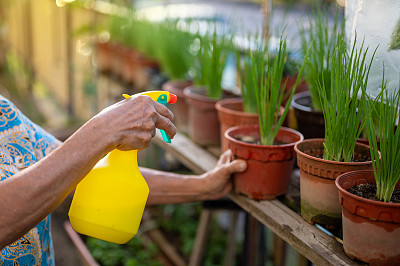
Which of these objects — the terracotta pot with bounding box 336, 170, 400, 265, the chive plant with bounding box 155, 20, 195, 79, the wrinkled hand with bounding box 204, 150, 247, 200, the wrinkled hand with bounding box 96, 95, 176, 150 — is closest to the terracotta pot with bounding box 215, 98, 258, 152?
the wrinkled hand with bounding box 204, 150, 247, 200

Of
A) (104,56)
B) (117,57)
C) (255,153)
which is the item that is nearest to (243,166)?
(255,153)

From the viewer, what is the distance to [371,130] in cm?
108

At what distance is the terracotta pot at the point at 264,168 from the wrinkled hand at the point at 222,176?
27mm

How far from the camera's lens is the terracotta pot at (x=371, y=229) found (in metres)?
0.99

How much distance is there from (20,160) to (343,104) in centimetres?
87

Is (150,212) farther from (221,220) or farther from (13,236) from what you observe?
(13,236)

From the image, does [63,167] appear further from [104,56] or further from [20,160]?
[104,56]

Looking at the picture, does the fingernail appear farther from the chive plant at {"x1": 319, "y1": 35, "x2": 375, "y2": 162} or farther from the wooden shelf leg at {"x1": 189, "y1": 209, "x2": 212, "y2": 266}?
the wooden shelf leg at {"x1": 189, "y1": 209, "x2": 212, "y2": 266}

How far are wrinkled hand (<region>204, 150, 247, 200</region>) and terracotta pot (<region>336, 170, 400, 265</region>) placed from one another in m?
0.42

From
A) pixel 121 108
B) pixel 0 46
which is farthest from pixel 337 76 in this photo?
pixel 0 46

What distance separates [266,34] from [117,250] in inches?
56.4

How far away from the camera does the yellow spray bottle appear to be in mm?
1164

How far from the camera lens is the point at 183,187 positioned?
5.19 ft

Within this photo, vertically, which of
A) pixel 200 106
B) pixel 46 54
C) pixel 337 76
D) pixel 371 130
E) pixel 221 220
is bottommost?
pixel 221 220
